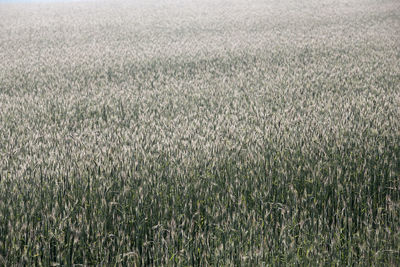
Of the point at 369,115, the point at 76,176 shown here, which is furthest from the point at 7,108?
the point at 369,115

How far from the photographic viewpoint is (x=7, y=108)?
575cm

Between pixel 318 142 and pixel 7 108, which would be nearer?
pixel 318 142

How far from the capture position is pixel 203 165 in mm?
3412

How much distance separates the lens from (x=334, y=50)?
10375 mm

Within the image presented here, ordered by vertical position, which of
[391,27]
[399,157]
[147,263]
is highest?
[391,27]

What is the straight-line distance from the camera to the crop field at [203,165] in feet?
8.27

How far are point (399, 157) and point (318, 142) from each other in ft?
2.36

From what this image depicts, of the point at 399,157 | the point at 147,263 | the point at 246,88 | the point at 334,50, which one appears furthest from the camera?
the point at 334,50

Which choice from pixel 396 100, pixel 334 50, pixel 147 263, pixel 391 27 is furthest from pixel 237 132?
pixel 391 27

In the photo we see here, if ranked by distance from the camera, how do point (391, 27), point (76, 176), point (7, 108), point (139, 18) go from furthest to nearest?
point (139, 18) < point (391, 27) < point (7, 108) < point (76, 176)

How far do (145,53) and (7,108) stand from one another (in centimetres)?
565

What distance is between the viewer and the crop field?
2.52 metres

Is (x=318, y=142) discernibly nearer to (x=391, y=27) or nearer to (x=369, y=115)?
(x=369, y=115)

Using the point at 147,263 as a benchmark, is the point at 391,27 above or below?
above
